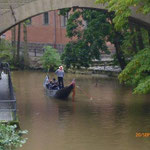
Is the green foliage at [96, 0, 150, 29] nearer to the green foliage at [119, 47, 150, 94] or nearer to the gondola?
the green foliage at [119, 47, 150, 94]

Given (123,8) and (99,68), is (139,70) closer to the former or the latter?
(123,8)

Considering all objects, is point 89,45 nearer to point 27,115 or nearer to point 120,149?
point 27,115

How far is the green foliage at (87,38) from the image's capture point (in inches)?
1552

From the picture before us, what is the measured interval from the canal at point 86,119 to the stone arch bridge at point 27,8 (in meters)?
4.02

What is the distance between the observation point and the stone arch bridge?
2138cm

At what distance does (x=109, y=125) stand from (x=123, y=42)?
18.4 meters

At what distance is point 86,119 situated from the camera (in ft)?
73.2

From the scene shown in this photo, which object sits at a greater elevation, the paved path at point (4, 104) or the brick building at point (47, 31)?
the brick building at point (47, 31)

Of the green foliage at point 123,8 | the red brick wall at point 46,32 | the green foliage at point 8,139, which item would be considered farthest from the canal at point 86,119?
the red brick wall at point 46,32

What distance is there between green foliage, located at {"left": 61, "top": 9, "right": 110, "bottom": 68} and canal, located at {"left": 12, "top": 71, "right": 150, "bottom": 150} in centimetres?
515
